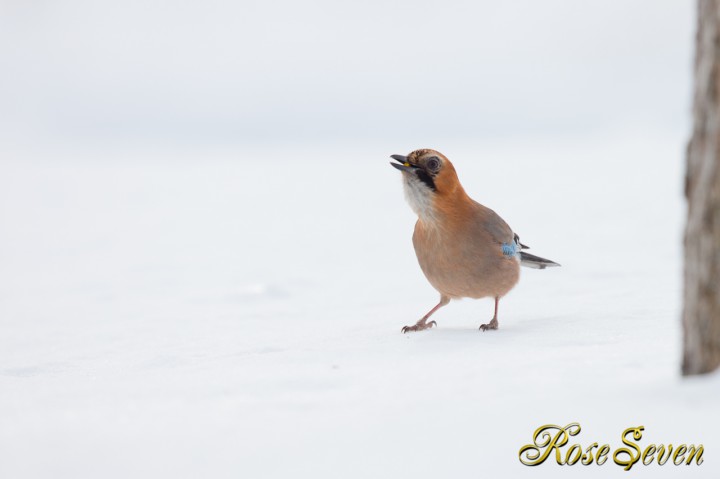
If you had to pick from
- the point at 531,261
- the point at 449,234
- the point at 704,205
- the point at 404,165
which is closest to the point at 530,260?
the point at 531,261

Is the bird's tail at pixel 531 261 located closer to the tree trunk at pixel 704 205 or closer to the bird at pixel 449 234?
the bird at pixel 449 234

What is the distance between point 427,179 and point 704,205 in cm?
228

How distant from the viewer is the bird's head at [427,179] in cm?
482

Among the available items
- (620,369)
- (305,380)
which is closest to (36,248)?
(305,380)

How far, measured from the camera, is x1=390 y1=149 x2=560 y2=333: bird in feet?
15.9

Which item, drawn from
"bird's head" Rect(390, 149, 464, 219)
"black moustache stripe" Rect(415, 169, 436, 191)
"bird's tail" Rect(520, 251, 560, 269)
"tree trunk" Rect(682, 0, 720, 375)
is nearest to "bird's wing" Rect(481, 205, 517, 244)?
"bird's head" Rect(390, 149, 464, 219)

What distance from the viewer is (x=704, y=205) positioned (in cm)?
270

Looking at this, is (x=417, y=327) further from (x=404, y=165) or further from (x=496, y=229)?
(x=404, y=165)

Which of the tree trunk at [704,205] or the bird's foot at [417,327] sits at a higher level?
the tree trunk at [704,205]

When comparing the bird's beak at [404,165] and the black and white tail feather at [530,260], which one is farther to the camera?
the black and white tail feather at [530,260]

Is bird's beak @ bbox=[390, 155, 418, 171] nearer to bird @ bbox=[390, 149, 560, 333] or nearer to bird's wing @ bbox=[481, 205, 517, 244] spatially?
bird @ bbox=[390, 149, 560, 333]

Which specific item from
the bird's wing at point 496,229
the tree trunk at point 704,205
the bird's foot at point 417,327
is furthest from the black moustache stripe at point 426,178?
the tree trunk at point 704,205

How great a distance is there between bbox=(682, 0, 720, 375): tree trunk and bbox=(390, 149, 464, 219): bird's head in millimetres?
2123

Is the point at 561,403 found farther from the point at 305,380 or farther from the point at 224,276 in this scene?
the point at 224,276
